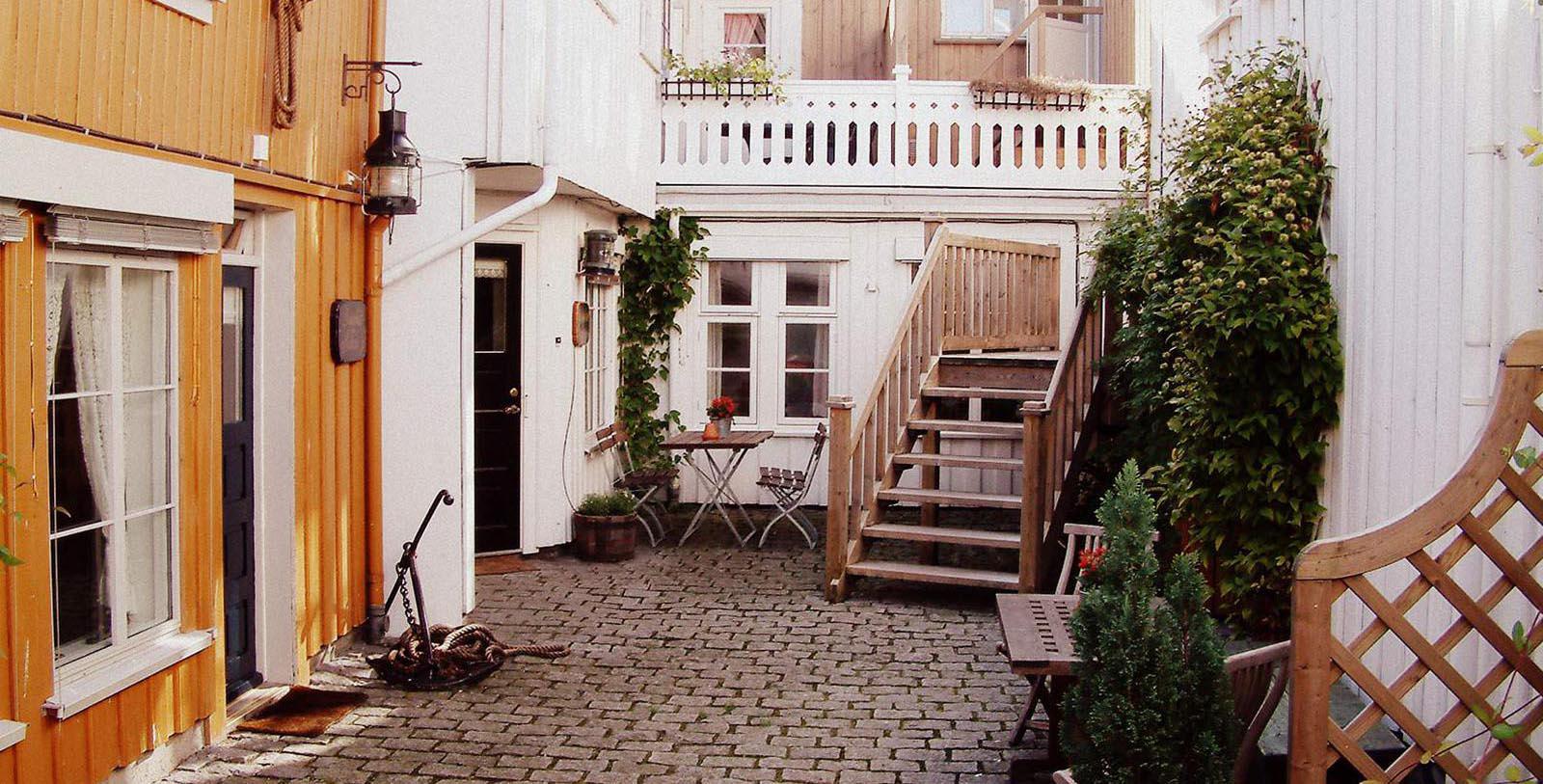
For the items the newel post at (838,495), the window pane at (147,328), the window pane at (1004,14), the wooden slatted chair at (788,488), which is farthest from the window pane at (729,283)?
the window pane at (147,328)

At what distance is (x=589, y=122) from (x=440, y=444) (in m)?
2.76

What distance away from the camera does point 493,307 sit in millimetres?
9750

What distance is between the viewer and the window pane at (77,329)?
4.64m

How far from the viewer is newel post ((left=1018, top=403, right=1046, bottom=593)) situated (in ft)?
26.9

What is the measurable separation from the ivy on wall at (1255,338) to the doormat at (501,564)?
4.73m

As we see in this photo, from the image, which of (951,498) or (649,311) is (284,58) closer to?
(951,498)

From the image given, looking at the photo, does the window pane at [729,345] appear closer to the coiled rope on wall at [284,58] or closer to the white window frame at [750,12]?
the white window frame at [750,12]

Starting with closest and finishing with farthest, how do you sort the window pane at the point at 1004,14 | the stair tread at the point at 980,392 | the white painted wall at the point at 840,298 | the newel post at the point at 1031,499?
the newel post at the point at 1031,499 < the stair tread at the point at 980,392 < the white painted wall at the point at 840,298 < the window pane at the point at 1004,14

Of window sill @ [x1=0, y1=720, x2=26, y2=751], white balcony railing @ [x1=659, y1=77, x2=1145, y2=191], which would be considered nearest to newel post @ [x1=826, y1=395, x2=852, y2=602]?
white balcony railing @ [x1=659, y1=77, x2=1145, y2=191]

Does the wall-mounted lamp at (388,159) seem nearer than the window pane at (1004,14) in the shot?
Yes

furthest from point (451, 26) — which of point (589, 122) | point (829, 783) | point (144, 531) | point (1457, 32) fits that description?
point (1457, 32)

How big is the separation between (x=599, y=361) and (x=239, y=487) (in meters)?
4.99

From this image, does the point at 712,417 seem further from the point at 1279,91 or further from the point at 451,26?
the point at 1279,91

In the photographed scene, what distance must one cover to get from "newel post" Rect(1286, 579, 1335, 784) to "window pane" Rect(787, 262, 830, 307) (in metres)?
8.87
